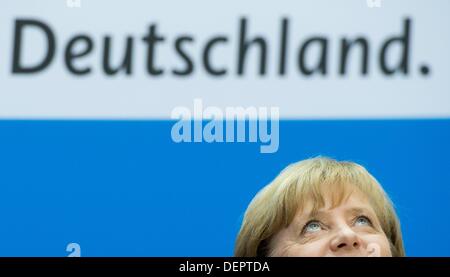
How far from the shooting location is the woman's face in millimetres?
2434

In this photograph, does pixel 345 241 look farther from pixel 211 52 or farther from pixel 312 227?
pixel 211 52

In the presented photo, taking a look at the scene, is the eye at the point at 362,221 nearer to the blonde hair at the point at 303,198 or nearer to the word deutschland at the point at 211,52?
the blonde hair at the point at 303,198

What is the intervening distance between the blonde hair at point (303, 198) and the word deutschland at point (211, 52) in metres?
0.31

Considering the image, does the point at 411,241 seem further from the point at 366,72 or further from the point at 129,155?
the point at 129,155

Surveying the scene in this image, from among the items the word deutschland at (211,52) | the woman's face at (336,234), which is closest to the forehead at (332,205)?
the woman's face at (336,234)

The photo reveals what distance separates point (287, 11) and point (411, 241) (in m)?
0.79

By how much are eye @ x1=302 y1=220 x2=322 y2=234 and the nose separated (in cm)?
6

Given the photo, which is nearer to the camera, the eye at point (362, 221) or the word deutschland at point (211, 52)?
the eye at point (362, 221)

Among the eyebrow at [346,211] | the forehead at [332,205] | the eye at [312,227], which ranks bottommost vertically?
the eye at [312,227]

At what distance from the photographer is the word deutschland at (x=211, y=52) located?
8.50 ft

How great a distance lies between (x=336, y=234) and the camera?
245cm

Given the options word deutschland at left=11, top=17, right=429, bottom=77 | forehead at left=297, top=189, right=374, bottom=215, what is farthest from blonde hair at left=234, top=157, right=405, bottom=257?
word deutschland at left=11, top=17, right=429, bottom=77

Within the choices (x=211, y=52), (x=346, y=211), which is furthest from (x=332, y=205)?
(x=211, y=52)
